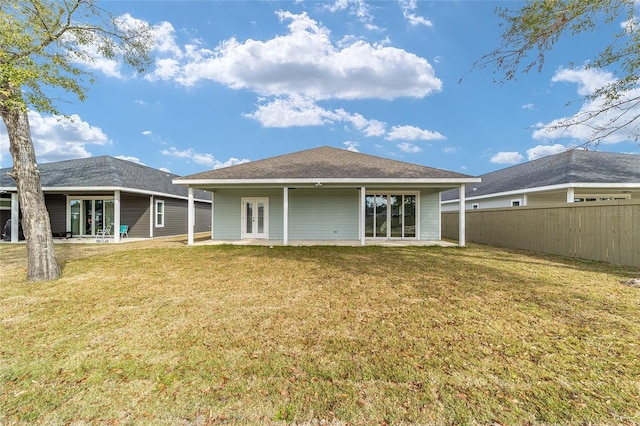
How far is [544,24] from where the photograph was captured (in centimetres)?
572

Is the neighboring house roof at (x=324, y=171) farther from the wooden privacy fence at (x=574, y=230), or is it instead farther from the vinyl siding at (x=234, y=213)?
the wooden privacy fence at (x=574, y=230)

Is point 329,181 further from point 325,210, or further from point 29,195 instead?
point 29,195

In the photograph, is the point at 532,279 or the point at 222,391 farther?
the point at 532,279

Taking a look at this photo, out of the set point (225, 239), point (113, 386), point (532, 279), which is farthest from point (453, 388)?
point (225, 239)

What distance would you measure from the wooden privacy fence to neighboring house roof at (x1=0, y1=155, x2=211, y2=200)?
57.4 ft

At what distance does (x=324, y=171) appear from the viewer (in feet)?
38.8

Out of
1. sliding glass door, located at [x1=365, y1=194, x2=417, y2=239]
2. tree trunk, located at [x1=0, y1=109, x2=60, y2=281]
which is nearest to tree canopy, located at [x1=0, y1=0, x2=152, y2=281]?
tree trunk, located at [x1=0, y1=109, x2=60, y2=281]

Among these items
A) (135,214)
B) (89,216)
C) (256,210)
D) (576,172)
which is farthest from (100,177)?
(576,172)

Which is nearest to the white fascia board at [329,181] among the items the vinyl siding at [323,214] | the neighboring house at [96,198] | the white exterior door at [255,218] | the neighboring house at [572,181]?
the vinyl siding at [323,214]

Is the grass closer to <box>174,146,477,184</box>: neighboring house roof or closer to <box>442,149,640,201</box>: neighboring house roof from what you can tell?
<box>174,146,477,184</box>: neighboring house roof

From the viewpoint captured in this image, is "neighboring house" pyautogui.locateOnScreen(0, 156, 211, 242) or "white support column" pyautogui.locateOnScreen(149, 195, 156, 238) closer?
"neighboring house" pyautogui.locateOnScreen(0, 156, 211, 242)

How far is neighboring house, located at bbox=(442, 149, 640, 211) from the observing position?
38.5 ft

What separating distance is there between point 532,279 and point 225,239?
478 inches

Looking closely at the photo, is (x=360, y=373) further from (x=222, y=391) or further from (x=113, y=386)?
(x=113, y=386)
